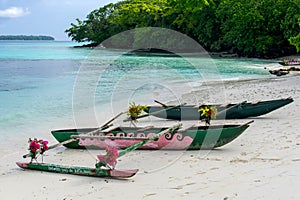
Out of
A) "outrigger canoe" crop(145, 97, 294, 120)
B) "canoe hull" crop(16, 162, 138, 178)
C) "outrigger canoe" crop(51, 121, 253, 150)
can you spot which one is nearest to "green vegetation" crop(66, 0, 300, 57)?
"outrigger canoe" crop(145, 97, 294, 120)

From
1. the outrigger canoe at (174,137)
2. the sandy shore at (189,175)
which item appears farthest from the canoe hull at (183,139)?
the sandy shore at (189,175)

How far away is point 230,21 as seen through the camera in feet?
142

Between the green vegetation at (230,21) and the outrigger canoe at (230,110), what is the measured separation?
21031 mm

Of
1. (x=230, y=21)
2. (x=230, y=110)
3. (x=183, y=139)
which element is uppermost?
(x=230, y=21)

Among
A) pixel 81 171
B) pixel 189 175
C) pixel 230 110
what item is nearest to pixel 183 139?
pixel 189 175

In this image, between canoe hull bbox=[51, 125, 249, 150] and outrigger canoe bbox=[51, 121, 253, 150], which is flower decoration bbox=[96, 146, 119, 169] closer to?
outrigger canoe bbox=[51, 121, 253, 150]

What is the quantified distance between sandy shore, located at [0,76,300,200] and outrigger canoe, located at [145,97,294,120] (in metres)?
1.37

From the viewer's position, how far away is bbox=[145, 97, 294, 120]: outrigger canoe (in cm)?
1007

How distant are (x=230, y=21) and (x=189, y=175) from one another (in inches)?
1549

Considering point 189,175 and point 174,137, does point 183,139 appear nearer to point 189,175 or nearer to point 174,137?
point 174,137

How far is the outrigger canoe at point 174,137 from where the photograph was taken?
7.17 m

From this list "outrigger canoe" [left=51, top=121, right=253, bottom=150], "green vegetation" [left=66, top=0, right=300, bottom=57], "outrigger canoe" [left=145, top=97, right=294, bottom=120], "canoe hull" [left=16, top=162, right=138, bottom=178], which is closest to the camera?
"canoe hull" [left=16, top=162, right=138, bottom=178]

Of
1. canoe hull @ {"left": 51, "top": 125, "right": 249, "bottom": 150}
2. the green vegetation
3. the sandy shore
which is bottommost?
the sandy shore

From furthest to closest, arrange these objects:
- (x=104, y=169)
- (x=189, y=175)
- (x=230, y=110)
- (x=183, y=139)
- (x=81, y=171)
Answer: (x=230, y=110) → (x=183, y=139) → (x=81, y=171) → (x=104, y=169) → (x=189, y=175)
